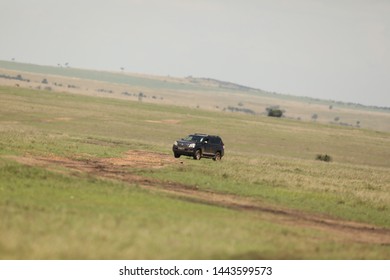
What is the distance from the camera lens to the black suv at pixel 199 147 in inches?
1892

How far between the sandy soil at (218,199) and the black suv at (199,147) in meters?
7.27

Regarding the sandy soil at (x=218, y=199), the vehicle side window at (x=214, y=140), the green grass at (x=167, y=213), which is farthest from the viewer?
the vehicle side window at (x=214, y=140)

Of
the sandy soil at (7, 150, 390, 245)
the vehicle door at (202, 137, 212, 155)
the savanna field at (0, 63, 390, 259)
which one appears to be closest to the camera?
the savanna field at (0, 63, 390, 259)

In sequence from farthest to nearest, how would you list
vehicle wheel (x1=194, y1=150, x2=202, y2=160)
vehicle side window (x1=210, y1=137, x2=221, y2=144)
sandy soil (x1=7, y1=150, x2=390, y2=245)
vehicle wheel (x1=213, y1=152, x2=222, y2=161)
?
vehicle wheel (x1=213, y1=152, x2=222, y2=161) → vehicle side window (x1=210, y1=137, x2=221, y2=144) → vehicle wheel (x1=194, y1=150, x2=202, y2=160) → sandy soil (x1=7, y1=150, x2=390, y2=245)

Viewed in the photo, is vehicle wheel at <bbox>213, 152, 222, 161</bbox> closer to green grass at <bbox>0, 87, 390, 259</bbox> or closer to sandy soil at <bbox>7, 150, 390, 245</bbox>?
green grass at <bbox>0, 87, 390, 259</bbox>

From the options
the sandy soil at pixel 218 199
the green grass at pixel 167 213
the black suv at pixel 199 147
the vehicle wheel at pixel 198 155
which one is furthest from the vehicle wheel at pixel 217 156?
the sandy soil at pixel 218 199

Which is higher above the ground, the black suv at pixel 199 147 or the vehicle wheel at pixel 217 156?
the black suv at pixel 199 147

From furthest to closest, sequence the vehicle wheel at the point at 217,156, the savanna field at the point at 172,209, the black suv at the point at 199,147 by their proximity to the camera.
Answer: the vehicle wheel at the point at 217,156 < the black suv at the point at 199,147 < the savanna field at the point at 172,209

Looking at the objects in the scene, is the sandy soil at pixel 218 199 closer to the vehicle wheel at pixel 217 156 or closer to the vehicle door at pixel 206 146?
the vehicle door at pixel 206 146

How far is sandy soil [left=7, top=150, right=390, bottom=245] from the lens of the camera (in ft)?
81.4

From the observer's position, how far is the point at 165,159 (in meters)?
45.6

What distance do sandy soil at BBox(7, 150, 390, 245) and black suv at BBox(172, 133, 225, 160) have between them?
286 inches

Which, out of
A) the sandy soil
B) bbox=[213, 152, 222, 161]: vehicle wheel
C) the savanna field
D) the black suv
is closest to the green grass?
the savanna field
